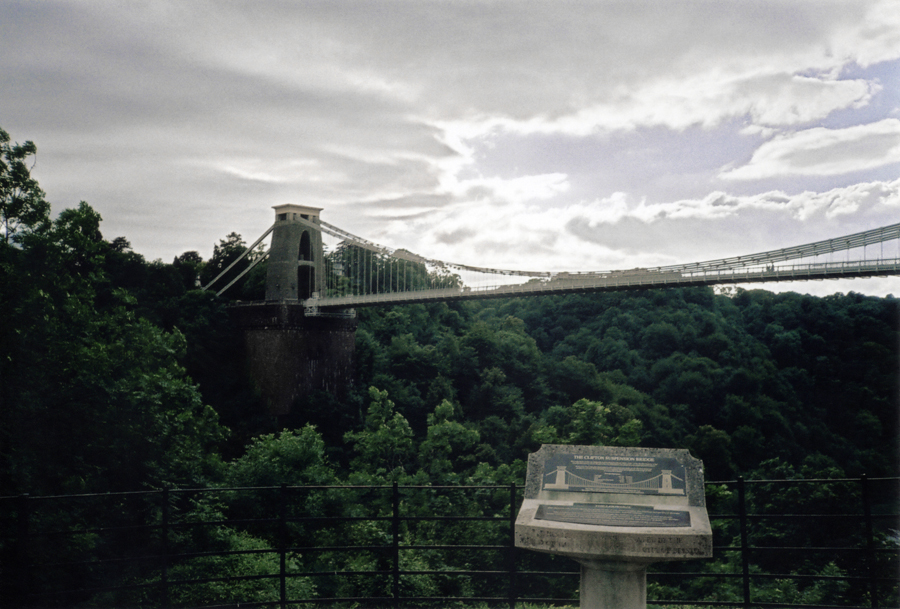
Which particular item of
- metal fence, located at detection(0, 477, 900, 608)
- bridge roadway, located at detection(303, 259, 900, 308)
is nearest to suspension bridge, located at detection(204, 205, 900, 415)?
bridge roadway, located at detection(303, 259, 900, 308)

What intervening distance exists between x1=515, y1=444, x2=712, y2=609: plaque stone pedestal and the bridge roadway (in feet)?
66.4

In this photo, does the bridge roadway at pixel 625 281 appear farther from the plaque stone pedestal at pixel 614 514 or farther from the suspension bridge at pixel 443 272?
the plaque stone pedestal at pixel 614 514

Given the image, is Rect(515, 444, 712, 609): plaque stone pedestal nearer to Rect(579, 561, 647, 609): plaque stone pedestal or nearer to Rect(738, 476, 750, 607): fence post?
Rect(579, 561, 647, 609): plaque stone pedestal

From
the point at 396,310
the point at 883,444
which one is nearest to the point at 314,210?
the point at 396,310

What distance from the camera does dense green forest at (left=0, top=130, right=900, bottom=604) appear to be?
45.8 ft

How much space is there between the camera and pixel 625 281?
2944 centimetres

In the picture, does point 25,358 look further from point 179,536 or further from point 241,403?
point 241,403

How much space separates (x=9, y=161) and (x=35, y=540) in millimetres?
7525

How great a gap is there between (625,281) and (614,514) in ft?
85.5

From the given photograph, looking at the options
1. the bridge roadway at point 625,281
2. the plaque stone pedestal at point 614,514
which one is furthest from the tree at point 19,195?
the bridge roadway at point 625,281

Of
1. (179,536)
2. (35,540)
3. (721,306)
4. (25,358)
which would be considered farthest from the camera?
(721,306)

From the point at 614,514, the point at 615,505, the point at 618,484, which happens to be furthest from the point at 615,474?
the point at 614,514

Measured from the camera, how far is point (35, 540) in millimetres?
10711

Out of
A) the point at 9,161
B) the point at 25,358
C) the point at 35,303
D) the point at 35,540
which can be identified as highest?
the point at 9,161
